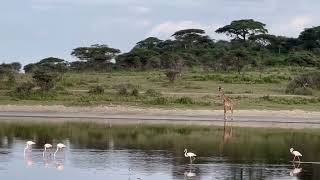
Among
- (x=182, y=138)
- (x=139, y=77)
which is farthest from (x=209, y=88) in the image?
(x=182, y=138)

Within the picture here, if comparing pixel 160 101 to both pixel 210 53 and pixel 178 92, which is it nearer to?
pixel 178 92

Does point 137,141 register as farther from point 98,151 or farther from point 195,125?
point 195,125

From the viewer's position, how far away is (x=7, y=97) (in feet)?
164

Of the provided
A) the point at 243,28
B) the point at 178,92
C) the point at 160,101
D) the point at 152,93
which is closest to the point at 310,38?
the point at 243,28

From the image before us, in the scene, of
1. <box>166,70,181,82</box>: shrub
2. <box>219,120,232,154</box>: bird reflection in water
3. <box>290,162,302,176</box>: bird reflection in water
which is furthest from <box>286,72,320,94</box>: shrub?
<box>290,162,302,176</box>: bird reflection in water

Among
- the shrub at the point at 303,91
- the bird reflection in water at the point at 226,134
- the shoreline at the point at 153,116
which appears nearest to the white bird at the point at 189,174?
the bird reflection in water at the point at 226,134

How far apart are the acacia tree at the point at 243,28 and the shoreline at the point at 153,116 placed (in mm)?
45383

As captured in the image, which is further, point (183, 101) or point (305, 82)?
point (305, 82)

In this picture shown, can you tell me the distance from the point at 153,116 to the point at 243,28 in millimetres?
48394

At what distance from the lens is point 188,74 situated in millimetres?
65188

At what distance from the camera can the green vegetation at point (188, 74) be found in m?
48.8

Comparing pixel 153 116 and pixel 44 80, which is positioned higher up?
pixel 44 80

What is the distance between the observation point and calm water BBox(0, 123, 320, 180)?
22594mm

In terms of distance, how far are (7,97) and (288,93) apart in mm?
19773
